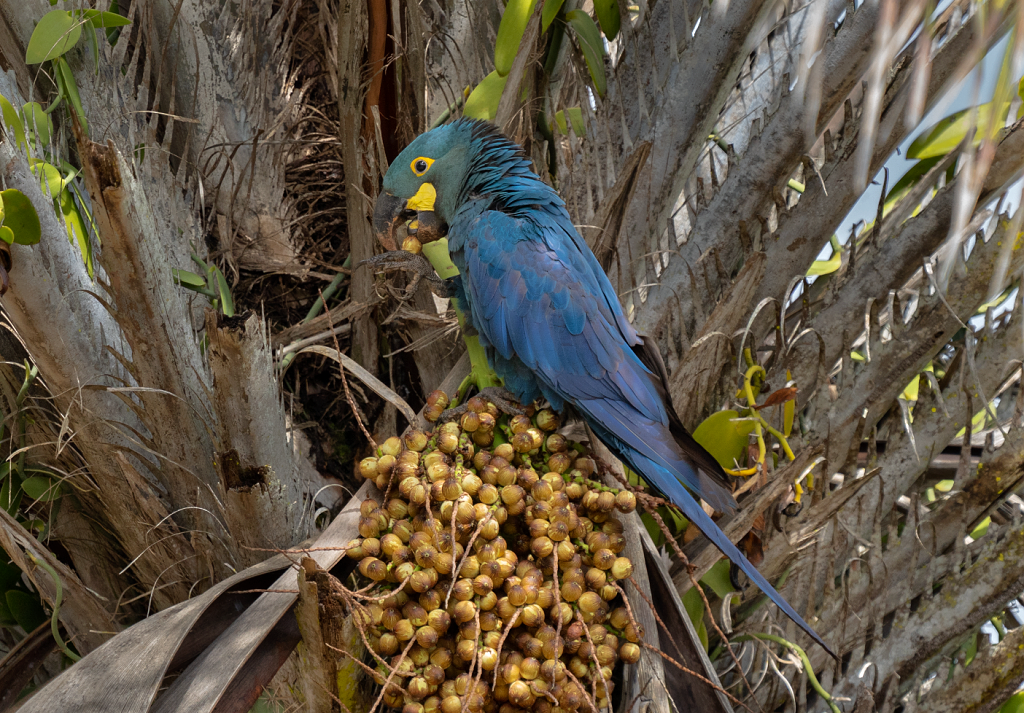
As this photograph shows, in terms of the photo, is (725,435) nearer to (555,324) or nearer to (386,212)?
(555,324)

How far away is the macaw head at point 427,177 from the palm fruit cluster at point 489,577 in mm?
436

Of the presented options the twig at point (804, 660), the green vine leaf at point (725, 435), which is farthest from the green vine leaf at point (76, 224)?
the twig at point (804, 660)

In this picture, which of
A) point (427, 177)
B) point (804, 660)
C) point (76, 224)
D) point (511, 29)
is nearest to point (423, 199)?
point (427, 177)

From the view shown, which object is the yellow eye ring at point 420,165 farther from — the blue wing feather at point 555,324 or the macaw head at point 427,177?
the blue wing feather at point 555,324

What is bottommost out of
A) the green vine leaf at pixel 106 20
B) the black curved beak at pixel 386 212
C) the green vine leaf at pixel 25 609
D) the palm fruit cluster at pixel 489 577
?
the green vine leaf at pixel 25 609

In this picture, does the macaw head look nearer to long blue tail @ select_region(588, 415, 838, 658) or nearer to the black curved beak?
the black curved beak

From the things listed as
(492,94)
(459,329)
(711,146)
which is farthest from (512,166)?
(711,146)

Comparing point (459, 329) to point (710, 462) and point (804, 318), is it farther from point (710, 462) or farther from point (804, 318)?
point (804, 318)

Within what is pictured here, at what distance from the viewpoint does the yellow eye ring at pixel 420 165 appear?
3.54 feet

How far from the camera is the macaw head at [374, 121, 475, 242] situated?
1.08 metres

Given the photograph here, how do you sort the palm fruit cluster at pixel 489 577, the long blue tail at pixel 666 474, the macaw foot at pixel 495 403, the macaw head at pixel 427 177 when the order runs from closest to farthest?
the palm fruit cluster at pixel 489 577
the long blue tail at pixel 666 474
the macaw foot at pixel 495 403
the macaw head at pixel 427 177

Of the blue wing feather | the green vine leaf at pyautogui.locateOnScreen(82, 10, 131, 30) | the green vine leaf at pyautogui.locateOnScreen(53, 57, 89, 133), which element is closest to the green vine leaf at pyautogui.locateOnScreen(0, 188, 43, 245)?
the green vine leaf at pyautogui.locateOnScreen(53, 57, 89, 133)

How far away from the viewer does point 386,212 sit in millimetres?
1114

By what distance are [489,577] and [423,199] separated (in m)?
0.65
